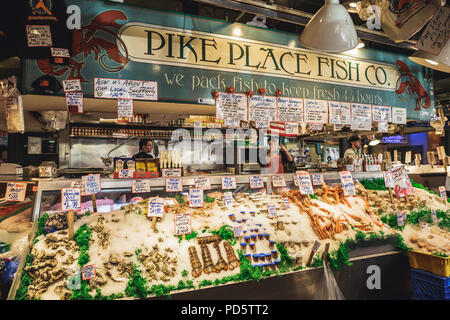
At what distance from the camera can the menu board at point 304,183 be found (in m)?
3.30

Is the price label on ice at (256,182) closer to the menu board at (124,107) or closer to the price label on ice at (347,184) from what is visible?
the price label on ice at (347,184)

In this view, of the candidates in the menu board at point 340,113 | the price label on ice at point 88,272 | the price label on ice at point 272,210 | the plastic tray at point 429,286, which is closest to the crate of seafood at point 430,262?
the plastic tray at point 429,286

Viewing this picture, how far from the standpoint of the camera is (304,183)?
336 centimetres

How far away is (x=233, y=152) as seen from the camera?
897 cm

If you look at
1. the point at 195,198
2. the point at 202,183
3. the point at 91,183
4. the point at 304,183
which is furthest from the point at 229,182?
the point at 91,183

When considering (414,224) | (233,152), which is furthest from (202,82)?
(233,152)

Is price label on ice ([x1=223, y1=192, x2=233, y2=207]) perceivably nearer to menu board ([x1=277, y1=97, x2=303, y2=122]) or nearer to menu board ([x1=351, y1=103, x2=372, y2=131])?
menu board ([x1=277, y1=97, x2=303, y2=122])

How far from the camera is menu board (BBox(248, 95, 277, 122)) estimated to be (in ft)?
10.9

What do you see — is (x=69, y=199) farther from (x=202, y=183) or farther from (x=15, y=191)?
(x=202, y=183)

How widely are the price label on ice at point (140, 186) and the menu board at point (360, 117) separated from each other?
122 inches

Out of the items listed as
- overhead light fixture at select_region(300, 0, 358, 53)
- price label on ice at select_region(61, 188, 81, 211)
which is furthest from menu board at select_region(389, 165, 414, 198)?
price label on ice at select_region(61, 188, 81, 211)

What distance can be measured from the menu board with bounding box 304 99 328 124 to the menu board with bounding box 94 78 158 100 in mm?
2026
